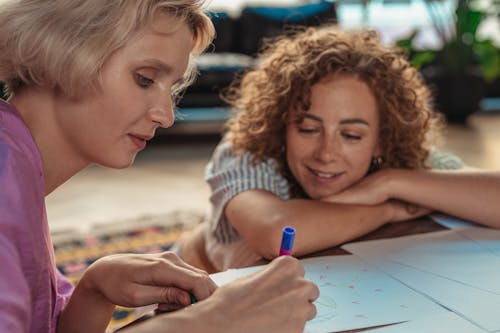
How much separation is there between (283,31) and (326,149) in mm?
3131

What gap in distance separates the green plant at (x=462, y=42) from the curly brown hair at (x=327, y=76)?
4.21 m

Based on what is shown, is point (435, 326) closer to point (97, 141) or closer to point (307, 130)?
point (97, 141)

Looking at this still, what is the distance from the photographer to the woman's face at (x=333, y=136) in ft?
4.41

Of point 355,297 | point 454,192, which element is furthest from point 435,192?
point 355,297

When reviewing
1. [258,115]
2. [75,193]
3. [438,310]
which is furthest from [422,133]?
[75,193]

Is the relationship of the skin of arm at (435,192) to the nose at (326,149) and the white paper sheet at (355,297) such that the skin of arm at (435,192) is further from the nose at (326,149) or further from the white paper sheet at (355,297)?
the white paper sheet at (355,297)

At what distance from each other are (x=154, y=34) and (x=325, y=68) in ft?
2.00

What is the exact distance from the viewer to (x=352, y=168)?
139 cm

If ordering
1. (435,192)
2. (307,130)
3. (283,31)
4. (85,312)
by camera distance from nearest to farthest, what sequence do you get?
(85,312) < (435,192) < (307,130) < (283,31)

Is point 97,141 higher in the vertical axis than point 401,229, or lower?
higher

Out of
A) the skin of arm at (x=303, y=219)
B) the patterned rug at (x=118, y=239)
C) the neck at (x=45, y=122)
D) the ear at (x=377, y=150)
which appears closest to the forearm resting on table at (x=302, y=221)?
the skin of arm at (x=303, y=219)

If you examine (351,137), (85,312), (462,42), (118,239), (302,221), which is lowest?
(118,239)

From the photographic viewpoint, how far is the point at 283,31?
14.3 feet

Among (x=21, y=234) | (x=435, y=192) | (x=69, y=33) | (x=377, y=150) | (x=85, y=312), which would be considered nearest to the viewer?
(x=21, y=234)
